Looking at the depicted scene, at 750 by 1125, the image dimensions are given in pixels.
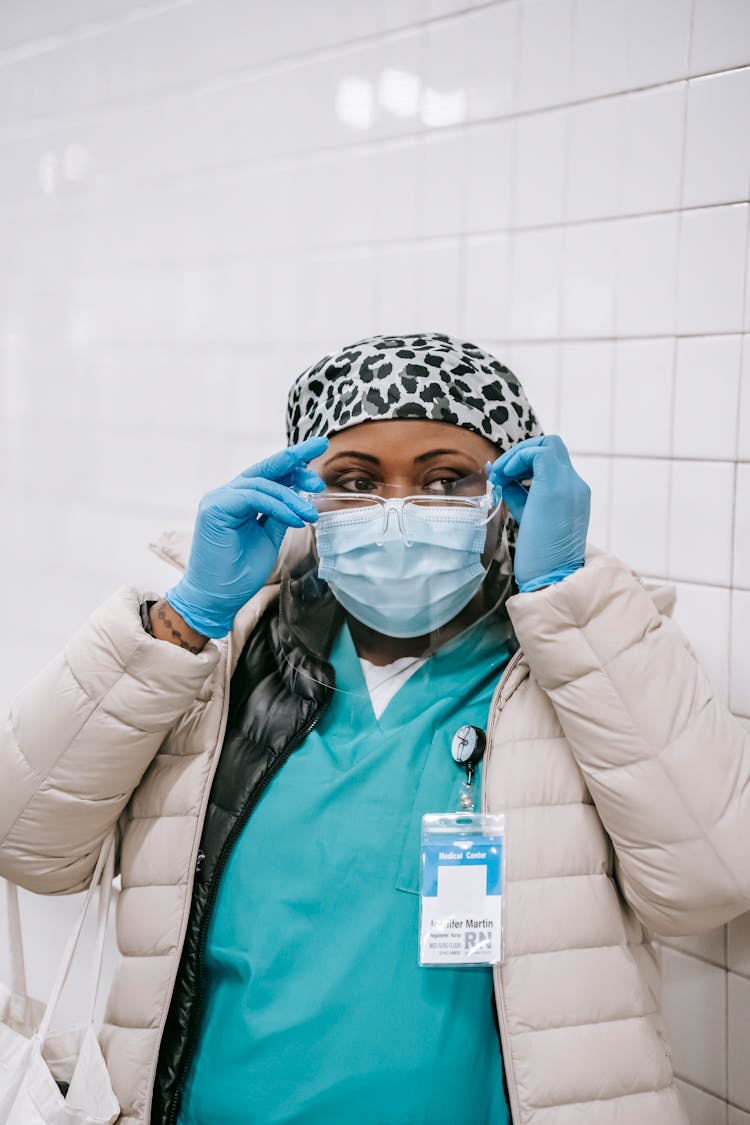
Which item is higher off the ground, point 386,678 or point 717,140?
point 717,140

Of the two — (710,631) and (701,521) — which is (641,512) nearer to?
(701,521)

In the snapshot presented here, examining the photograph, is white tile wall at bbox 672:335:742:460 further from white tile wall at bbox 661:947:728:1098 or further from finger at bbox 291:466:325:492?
white tile wall at bbox 661:947:728:1098

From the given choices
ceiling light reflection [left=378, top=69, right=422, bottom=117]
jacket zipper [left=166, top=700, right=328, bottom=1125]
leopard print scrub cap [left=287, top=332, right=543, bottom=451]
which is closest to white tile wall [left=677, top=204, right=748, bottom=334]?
leopard print scrub cap [left=287, top=332, right=543, bottom=451]

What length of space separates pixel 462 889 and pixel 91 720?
519 millimetres

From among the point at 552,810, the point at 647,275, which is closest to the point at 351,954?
the point at 552,810

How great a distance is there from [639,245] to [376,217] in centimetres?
59

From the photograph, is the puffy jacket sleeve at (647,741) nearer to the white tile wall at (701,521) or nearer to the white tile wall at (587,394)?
the white tile wall at (701,521)

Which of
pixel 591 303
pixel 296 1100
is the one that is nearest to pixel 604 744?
pixel 296 1100

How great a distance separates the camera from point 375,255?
2.09m

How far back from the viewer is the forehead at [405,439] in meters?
1.36

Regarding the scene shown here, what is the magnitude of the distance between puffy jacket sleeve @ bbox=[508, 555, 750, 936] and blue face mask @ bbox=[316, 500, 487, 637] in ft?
0.37

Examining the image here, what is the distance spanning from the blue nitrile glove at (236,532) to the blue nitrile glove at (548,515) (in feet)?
0.86

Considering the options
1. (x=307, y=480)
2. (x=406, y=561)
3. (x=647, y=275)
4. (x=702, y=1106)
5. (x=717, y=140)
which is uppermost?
(x=717, y=140)

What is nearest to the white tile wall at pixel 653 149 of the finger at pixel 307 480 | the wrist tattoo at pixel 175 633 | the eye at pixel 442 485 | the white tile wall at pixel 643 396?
the white tile wall at pixel 643 396
